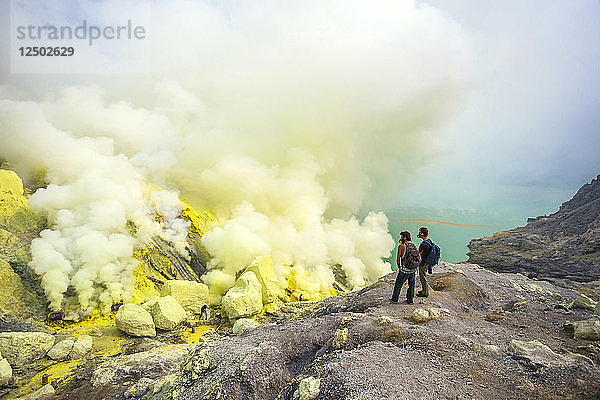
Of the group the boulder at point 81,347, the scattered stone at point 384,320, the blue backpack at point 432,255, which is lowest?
the boulder at point 81,347

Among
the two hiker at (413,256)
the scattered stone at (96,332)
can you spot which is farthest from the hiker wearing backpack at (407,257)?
the scattered stone at (96,332)

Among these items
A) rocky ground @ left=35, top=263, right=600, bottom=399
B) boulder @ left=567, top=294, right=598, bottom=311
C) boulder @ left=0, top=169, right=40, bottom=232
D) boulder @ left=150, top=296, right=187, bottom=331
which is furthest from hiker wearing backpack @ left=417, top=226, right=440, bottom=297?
boulder @ left=0, top=169, right=40, bottom=232

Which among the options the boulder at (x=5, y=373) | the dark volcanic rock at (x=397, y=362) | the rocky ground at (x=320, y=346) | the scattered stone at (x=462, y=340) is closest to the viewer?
the dark volcanic rock at (x=397, y=362)

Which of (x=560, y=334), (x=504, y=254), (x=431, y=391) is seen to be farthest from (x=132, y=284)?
(x=504, y=254)

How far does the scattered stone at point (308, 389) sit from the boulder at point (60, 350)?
18.9 metres

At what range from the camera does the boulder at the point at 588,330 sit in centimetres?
665

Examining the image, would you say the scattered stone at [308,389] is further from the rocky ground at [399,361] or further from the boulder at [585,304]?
the boulder at [585,304]

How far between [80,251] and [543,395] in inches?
1204

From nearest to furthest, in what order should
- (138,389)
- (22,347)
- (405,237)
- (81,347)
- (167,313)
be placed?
1. (405,237)
2. (138,389)
3. (22,347)
4. (81,347)
5. (167,313)

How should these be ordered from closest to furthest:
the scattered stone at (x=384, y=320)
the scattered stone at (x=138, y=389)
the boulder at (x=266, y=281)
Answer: the scattered stone at (x=384, y=320) < the scattered stone at (x=138, y=389) < the boulder at (x=266, y=281)

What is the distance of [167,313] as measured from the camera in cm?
2156

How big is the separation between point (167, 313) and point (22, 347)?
8.05 metres

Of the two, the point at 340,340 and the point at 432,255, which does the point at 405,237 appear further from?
the point at 340,340

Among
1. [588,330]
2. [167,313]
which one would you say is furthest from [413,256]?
[167,313]
